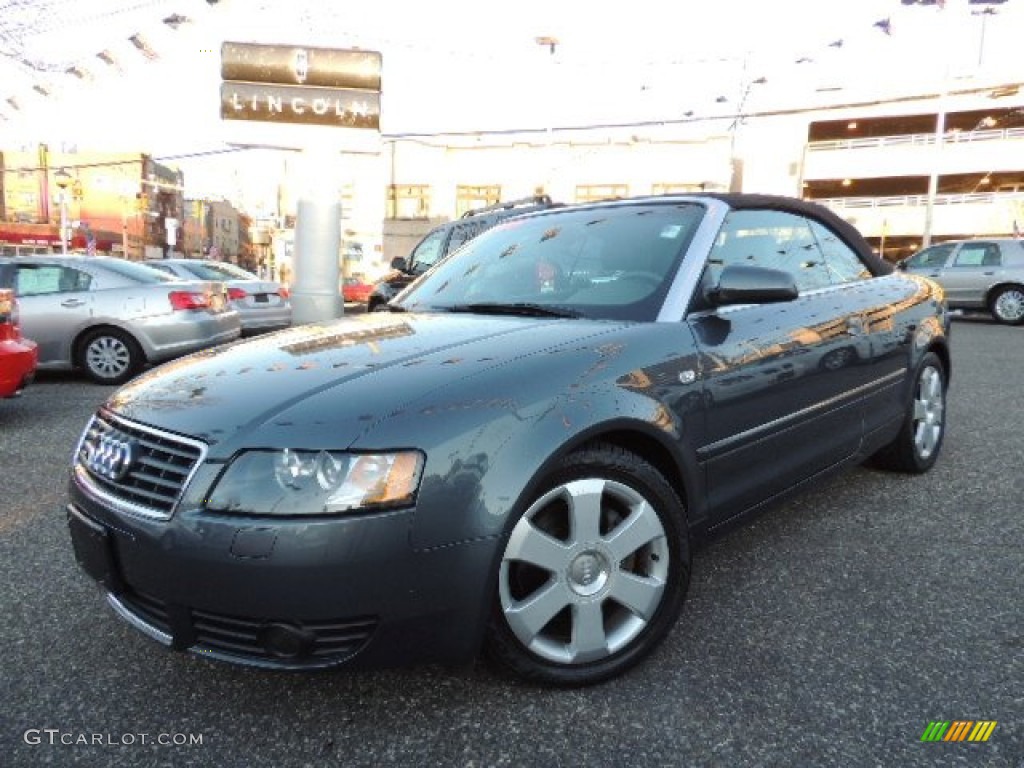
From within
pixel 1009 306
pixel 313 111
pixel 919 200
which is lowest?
pixel 1009 306

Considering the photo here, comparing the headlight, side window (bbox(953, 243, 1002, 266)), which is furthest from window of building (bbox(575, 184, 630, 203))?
the headlight

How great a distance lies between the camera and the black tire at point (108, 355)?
712 centimetres

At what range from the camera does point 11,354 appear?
489 centimetres

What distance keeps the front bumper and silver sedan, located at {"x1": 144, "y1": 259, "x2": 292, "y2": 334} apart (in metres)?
9.09

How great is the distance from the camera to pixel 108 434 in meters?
1.98

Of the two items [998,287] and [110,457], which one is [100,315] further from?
[998,287]

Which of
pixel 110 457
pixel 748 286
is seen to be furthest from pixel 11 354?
pixel 748 286

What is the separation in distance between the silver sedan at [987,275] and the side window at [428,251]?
996 centimetres

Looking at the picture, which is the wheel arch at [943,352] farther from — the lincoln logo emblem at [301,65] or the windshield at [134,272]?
the lincoln logo emblem at [301,65]

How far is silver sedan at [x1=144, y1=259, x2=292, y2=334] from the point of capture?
10.3 metres

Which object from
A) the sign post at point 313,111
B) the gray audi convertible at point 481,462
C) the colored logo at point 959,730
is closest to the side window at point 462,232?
the sign post at point 313,111

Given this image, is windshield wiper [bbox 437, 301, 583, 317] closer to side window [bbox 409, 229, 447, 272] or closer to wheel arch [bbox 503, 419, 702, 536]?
wheel arch [bbox 503, 419, 702, 536]

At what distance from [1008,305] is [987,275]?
70 centimetres

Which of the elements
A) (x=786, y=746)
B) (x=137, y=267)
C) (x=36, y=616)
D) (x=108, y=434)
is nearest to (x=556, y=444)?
(x=786, y=746)
